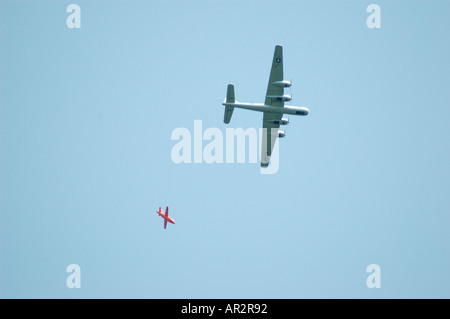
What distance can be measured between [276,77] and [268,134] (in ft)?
27.0

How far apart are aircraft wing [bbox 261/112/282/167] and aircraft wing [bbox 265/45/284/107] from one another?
2663 millimetres

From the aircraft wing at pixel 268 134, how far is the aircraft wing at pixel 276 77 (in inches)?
105

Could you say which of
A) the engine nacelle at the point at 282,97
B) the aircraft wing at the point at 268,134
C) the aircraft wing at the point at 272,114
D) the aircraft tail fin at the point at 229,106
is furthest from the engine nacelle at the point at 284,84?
the aircraft tail fin at the point at 229,106

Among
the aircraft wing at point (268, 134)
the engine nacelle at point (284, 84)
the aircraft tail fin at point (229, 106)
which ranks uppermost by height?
the engine nacelle at point (284, 84)

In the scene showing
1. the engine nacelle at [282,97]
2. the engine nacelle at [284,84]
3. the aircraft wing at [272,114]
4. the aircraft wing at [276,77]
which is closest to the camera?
the aircraft wing at [276,77]

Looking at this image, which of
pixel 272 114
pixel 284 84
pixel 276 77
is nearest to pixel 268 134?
pixel 272 114

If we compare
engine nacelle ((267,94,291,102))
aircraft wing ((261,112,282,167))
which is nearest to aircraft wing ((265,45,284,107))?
engine nacelle ((267,94,291,102))

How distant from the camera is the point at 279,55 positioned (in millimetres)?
64625

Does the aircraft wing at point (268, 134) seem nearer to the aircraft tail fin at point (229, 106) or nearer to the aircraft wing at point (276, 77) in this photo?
the aircraft wing at point (276, 77)

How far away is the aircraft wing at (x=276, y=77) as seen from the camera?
6462 cm

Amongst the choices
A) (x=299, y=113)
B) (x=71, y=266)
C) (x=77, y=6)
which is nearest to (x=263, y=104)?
(x=299, y=113)

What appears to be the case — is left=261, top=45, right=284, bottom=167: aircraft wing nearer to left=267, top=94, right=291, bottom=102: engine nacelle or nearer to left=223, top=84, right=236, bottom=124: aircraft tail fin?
left=267, top=94, right=291, bottom=102: engine nacelle

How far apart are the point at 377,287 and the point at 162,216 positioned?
30126mm

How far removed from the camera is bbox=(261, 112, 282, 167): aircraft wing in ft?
227
